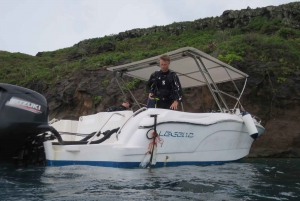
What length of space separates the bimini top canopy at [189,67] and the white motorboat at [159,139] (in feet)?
0.14

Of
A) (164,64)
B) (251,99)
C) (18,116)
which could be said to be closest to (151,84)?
(164,64)

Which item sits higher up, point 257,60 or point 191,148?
point 257,60

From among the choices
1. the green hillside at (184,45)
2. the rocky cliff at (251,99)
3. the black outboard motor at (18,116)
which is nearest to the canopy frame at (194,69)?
the black outboard motor at (18,116)

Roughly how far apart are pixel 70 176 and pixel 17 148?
114 centimetres

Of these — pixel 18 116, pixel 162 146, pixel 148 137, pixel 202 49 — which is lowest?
pixel 162 146

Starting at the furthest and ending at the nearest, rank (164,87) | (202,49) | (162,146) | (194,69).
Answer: (202,49) < (194,69) < (164,87) < (162,146)

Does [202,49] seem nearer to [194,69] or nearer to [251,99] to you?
[251,99]

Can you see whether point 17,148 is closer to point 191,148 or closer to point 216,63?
point 191,148

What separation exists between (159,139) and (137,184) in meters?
1.40

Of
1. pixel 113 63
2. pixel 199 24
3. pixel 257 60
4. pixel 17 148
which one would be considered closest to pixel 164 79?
pixel 17 148

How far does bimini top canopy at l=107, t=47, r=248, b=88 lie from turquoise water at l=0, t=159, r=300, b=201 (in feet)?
7.08

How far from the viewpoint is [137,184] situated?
11.7 ft

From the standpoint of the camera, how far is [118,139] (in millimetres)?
4910

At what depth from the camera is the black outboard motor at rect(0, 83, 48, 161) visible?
4281 mm
